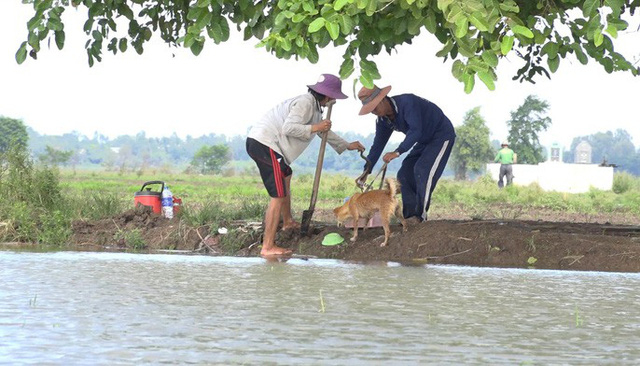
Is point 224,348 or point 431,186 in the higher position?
point 431,186

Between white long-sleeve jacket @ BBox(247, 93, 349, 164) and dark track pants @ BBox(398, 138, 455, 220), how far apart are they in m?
1.33

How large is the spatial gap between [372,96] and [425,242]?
64.5 inches

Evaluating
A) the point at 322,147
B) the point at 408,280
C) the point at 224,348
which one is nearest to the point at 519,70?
the point at 322,147

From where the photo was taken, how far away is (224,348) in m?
5.29

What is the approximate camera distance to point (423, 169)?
442 inches

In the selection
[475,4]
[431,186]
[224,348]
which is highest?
[475,4]

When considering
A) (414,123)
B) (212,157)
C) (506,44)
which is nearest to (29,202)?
(414,123)

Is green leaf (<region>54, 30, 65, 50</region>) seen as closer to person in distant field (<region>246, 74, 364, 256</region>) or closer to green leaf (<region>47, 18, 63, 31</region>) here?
green leaf (<region>47, 18, 63, 31</region>)

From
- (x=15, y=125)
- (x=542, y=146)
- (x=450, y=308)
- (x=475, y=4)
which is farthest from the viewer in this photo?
(x=15, y=125)

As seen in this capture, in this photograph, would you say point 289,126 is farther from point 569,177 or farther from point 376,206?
point 569,177

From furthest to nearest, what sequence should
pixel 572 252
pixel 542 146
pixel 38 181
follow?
pixel 542 146 → pixel 38 181 → pixel 572 252

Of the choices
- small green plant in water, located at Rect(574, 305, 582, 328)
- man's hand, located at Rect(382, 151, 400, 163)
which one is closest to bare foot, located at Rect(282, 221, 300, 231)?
man's hand, located at Rect(382, 151, 400, 163)

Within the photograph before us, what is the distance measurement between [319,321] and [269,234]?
4.50 metres

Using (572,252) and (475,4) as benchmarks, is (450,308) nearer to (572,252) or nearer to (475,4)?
(475,4)
